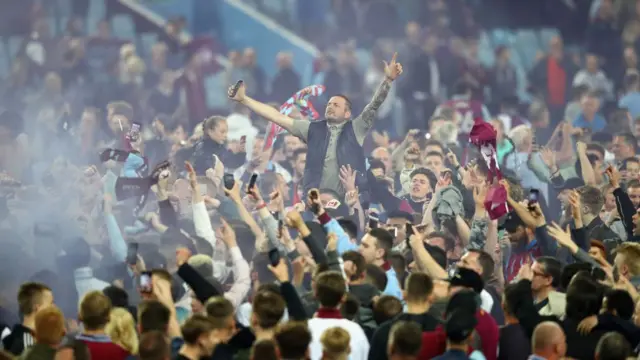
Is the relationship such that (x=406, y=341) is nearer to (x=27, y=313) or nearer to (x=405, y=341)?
(x=405, y=341)

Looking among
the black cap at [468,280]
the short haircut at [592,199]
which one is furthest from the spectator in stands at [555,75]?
the black cap at [468,280]

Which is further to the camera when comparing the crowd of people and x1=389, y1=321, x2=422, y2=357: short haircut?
the crowd of people

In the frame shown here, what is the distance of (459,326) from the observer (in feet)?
28.4

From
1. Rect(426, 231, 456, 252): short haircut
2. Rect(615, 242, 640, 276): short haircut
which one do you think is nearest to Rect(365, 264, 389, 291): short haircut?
Rect(615, 242, 640, 276): short haircut

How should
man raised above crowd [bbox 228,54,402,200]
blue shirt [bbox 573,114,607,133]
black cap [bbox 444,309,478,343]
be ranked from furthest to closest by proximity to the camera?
blue shirt [bbox 573,114,607,133]
man raised above crowd [bbox 228,54,402,200]
black cap [bbox 444,309,478,343]

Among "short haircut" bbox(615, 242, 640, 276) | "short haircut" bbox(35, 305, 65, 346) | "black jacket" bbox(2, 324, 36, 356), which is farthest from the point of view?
"short haircut" bbox(615, 242, 640, 276)

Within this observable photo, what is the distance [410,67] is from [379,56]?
1.38 meters

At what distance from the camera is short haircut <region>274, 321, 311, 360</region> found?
8.25 meters

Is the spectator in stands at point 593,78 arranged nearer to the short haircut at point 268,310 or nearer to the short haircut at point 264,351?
the short haircut at point 268,310

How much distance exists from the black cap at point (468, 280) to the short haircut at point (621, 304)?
0.72 m

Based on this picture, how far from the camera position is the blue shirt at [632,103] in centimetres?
2256

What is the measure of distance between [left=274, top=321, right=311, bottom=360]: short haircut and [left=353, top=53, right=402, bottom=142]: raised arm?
19.6 ft

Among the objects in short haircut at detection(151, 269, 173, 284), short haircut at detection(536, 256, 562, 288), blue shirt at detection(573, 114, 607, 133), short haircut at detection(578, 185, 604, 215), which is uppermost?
blue shirt at detection(573, 114, 607, 133)

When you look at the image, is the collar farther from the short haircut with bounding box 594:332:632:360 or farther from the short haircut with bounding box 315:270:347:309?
the short haircut with bounding box 594:332:632:360
